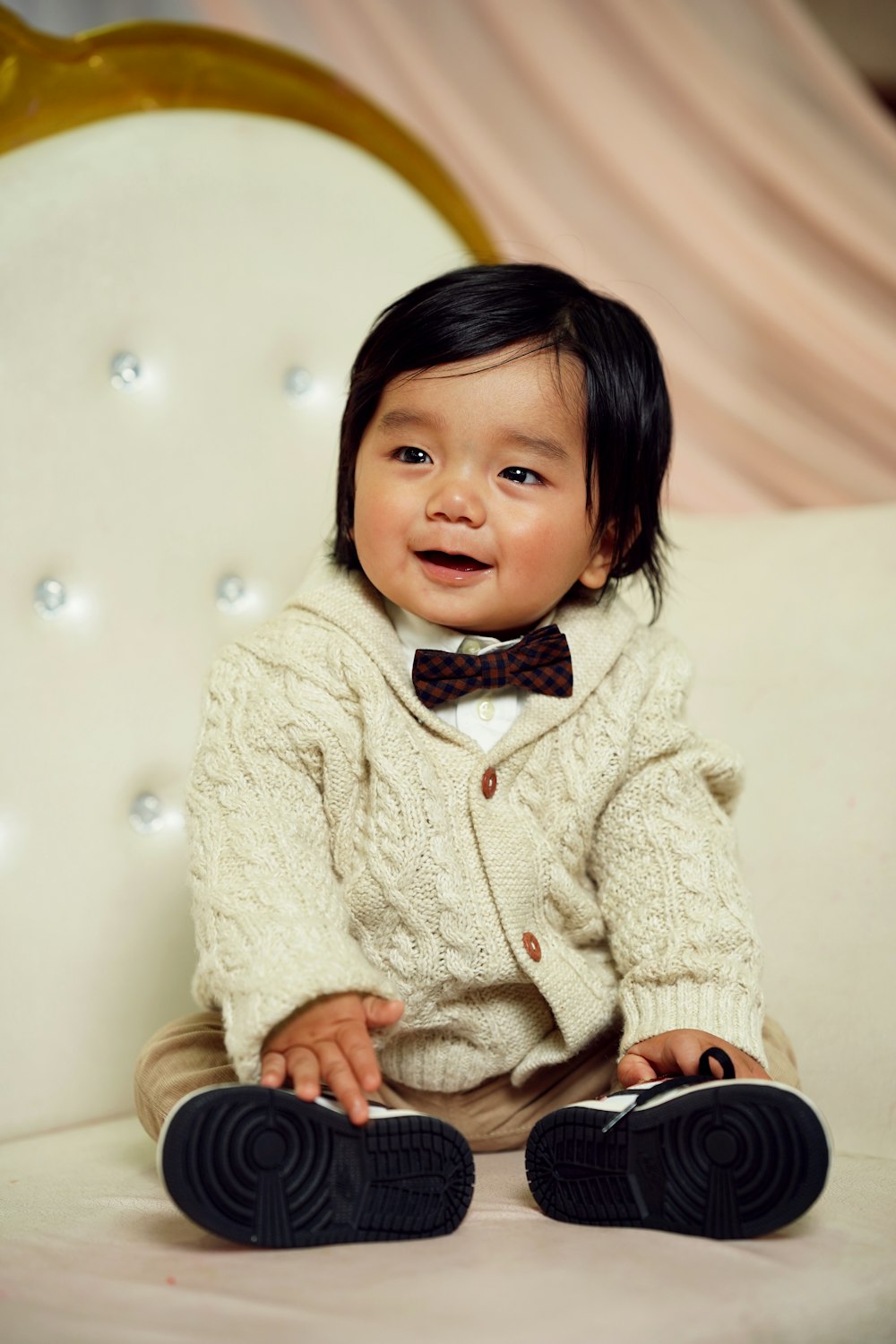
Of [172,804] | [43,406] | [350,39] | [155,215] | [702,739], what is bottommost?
[172,804]

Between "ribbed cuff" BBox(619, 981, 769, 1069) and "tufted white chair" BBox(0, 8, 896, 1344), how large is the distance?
5.0 inches

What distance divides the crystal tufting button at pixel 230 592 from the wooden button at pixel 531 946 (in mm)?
491

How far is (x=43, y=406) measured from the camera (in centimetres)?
123

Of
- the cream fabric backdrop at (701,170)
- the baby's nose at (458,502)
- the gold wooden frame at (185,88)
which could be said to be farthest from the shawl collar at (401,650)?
the cream fabric backdrop at (701,170)

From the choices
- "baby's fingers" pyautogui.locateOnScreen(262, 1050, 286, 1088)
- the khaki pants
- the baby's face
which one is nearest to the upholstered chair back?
the khaki pants

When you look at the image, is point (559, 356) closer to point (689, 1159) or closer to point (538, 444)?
point (538, 444)

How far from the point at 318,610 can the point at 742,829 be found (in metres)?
0.46

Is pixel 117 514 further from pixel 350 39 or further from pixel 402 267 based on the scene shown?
pixel 350 39

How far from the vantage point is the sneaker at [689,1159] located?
792mm

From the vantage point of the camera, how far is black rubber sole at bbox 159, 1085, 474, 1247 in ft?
2.51

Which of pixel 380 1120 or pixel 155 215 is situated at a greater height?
pixel 155 215

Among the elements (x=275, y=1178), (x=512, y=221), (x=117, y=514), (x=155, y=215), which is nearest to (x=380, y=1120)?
(x=275, y=1178)

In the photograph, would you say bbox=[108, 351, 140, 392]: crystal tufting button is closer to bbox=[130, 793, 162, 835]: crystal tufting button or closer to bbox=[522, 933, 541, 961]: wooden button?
bbox=[130, 793, 162, 835]: crystal tufting button

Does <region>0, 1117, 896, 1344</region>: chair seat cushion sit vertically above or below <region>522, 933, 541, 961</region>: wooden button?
below
